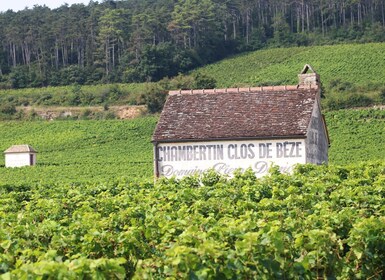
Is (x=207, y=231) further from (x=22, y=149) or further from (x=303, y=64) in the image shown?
(x=303, y=64)

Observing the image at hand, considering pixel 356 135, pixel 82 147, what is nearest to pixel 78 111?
pixel 82 147

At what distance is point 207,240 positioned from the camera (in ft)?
37.6

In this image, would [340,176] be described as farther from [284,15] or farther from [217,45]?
[284,15]

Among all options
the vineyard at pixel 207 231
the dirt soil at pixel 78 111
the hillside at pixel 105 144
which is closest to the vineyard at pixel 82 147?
the hillside at pixel 105 144

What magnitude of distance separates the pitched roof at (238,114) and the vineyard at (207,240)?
46.5ft

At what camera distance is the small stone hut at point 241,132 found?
3422 cm

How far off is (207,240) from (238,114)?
79.5ft

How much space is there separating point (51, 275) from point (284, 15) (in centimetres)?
14009

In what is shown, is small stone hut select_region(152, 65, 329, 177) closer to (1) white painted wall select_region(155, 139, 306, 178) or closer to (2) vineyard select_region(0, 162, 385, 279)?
(1) white painted wall select_region(155, 139, 306, 178)

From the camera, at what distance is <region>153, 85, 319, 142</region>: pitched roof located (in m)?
34.6

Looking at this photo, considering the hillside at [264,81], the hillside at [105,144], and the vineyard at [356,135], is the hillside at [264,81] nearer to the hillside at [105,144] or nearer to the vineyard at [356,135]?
the vineyard at [356,135]

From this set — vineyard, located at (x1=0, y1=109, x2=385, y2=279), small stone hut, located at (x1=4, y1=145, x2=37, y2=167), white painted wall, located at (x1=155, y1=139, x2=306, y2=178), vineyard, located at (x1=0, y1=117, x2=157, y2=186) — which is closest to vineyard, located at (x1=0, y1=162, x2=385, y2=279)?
vineyard, located at (x1=0, y1=109, x2=385, y2=279)

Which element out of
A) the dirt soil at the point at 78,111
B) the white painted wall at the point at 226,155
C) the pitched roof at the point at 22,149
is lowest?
the pitched roof at the point at 22,149

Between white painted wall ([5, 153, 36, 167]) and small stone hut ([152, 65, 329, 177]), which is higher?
small stone hut ([152, 65, 329, 177])
